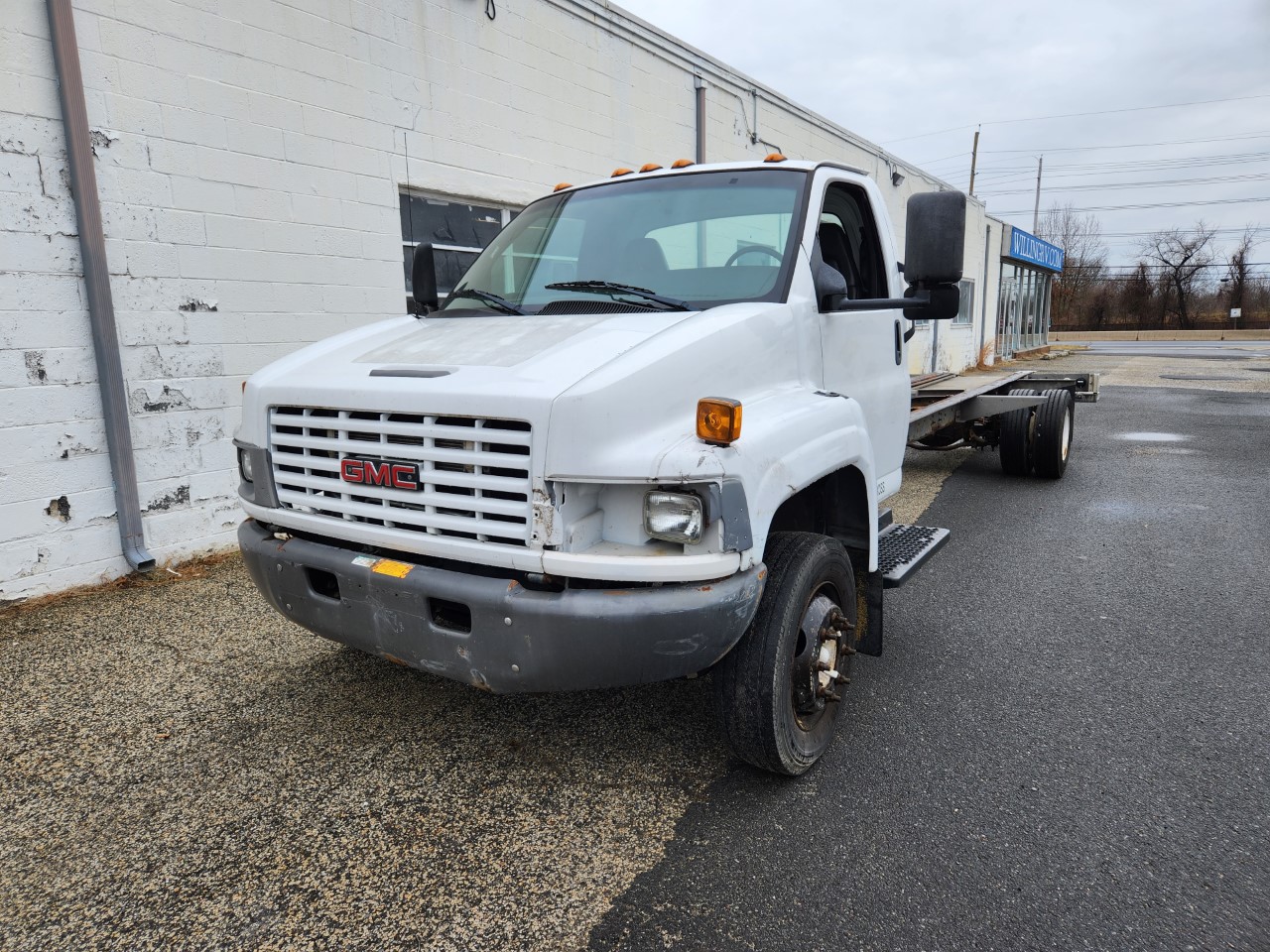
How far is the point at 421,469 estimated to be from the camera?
2.54 m

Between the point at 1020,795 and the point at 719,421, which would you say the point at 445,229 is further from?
the point at 1020,795

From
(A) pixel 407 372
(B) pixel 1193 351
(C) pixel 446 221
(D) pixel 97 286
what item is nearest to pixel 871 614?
(A) pixel 407 372

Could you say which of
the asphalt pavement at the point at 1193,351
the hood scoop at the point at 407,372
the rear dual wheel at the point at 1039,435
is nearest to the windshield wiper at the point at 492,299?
the hood scoop at the point at 407,372

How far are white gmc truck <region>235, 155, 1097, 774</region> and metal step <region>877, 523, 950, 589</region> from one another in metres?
0.03

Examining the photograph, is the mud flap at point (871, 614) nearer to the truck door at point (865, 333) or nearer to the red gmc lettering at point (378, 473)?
the truck door at point (865, 333)

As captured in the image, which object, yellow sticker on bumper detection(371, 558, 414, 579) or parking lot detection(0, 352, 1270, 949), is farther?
yellow sticker on bumper detection(371, 558, 414, 579)

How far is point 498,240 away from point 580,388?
7.09 feet

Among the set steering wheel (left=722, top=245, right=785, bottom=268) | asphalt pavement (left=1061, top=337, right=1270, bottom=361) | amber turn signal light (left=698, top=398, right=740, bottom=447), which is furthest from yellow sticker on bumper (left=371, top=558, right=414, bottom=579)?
asphalt pavement (left=1061, top=337, right=1270, bottom=361)

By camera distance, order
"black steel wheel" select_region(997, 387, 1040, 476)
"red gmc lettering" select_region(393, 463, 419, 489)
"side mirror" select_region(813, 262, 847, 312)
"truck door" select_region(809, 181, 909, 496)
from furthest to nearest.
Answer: "black steel wheel" select_region(997, 387, 1040, 476) < "truck door" select_region(809, 181, 909, 496) < "side mirror" select_region(813, 262, 847, 312) < "red gmc lettering" select_region(393, 463, 419, 489)

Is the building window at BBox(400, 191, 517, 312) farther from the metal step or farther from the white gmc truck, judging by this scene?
the metal step

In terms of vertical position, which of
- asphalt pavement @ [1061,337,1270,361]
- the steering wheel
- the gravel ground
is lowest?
the gravel ground

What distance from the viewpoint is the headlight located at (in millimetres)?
2299

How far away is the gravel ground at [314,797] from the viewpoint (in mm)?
2309

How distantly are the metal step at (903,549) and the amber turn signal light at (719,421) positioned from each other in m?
1.44
